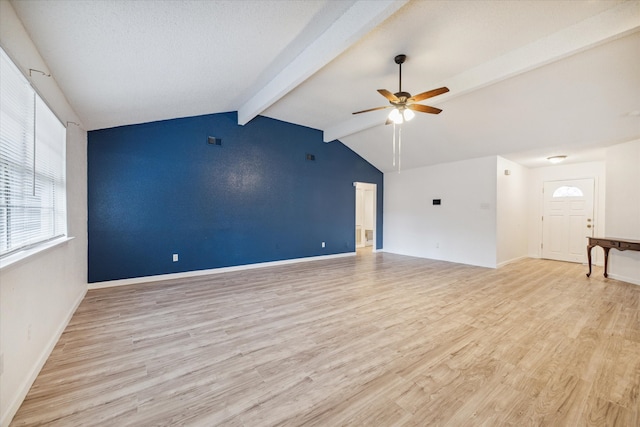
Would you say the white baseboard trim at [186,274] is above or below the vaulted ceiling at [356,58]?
below

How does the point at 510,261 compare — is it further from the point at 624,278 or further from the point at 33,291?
the point at 33,291

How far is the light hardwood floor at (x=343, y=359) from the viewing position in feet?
5.44

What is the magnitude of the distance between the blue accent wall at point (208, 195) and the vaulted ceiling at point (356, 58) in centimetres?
49

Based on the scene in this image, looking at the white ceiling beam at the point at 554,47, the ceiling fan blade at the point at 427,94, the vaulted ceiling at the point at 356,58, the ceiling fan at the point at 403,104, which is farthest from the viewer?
the ceiling fan at the point at 403,104

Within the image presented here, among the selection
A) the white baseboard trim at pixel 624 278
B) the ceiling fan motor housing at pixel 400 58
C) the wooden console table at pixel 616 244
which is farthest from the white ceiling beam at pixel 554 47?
the white baseboard trim at pixel 624 278

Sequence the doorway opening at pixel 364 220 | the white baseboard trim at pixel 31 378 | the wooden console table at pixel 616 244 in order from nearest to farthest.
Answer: the white baseboard trim at pixel 31 378, the wooden console table at pixel 616 244, the doorway opening at pixel 364 220

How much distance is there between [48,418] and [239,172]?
4.46 m

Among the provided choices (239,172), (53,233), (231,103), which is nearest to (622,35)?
(231,103)

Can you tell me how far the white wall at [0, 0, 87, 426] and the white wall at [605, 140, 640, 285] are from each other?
26.0ft

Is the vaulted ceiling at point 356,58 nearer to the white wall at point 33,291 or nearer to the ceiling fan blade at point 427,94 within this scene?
the white wall at point 33,291

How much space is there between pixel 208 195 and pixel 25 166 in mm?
3184

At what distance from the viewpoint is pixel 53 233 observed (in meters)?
2.68

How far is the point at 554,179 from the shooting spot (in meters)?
6.77

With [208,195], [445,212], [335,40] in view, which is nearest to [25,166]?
[335,40]
